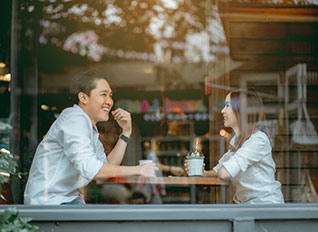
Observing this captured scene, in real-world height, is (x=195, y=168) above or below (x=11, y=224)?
above

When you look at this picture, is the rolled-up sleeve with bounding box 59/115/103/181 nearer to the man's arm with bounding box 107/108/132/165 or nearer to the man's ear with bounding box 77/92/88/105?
the man's ear with bounding box 77/92/88/105

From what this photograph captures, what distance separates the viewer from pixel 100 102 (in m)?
2.91

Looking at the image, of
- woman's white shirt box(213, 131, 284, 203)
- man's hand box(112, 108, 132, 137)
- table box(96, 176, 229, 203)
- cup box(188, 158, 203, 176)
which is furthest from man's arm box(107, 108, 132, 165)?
woman's white shirt box(213, 131, 284, 203)

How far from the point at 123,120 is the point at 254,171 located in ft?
3.46

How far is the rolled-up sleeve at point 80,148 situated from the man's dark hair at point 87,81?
36 centimetres

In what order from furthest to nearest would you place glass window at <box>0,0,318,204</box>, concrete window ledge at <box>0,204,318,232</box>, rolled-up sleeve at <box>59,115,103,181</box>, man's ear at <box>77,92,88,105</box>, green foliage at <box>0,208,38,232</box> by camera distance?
glass window at <box>0,0,318,204</box>
man's ear at <box>77,92,88,105</box>
rolled-up sleeve at <box>59,115,103,181</box>
concrete window ledge at <box>0,204,318,232</box>
green foliage at <box>0,208,38,232</box>

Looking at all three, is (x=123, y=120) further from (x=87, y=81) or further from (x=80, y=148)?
(x=80, y=148)

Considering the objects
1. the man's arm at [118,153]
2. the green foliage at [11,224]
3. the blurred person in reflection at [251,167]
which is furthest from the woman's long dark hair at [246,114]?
the green foliage at [11,224]

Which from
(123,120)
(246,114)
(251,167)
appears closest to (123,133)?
(123,120)

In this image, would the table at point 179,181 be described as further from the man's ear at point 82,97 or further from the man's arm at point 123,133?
the man's ear at point 82,97

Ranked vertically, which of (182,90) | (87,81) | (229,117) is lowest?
(229,117)

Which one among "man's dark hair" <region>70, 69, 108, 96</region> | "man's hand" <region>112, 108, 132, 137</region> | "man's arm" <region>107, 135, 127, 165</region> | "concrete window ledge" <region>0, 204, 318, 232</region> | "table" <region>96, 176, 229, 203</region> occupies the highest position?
"man's dark hair" <region>70, 69, 108, 96</region>

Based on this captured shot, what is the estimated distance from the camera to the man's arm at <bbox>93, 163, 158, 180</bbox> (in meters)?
2.50

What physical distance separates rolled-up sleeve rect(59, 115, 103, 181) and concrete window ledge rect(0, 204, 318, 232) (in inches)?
8.9
